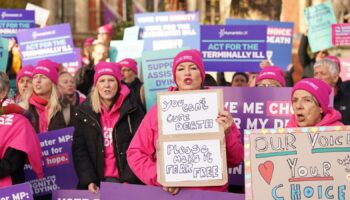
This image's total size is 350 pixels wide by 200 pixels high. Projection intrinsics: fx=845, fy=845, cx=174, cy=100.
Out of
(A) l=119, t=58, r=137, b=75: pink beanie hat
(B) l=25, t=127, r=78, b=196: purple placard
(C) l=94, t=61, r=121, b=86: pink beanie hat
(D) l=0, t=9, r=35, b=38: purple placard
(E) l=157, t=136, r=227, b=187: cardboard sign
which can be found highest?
(D) l=0, t=9, r=35, b=38: purple placard

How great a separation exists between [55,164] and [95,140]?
102 centimetres

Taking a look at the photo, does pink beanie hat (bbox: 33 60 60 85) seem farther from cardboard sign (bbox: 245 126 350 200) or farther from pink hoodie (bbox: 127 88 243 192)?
cardboard sign (bbox: 245 126 350 200)

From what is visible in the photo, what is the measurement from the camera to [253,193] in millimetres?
5008

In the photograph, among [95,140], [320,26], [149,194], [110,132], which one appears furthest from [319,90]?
[320,26]

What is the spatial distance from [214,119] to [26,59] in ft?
19.1

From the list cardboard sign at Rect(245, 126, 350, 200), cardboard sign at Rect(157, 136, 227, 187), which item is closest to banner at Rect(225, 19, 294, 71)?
cardboard sign at Rect(157, 136, 227, 187)

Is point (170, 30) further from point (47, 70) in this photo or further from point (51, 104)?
point (51, 104)

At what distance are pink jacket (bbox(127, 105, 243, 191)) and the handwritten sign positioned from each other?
0.15m

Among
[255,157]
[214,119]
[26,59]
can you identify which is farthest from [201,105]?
[26,59]

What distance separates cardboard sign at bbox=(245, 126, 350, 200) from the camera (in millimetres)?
4984

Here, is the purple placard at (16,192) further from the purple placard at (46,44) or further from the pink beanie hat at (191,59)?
the purple placard at (46,44)

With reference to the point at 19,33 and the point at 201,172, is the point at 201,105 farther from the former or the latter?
the point at 19,33

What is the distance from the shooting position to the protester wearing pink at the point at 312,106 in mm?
5328

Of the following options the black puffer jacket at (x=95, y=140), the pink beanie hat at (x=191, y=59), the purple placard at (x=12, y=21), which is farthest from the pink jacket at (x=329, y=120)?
the purple placard at (x=12, y=21)
